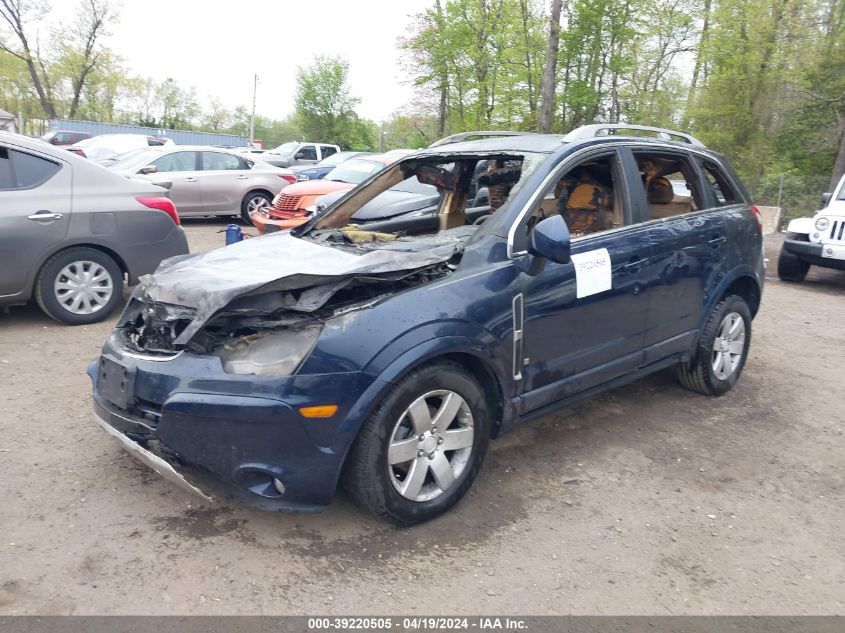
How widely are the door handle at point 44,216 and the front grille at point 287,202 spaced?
4.36 metres

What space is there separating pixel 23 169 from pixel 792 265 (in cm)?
1008

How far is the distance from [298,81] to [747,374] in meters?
46.0

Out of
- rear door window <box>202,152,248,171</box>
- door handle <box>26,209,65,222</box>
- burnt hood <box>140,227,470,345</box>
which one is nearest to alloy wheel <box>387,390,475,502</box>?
burnt hood <box>140,227,470,345</box>

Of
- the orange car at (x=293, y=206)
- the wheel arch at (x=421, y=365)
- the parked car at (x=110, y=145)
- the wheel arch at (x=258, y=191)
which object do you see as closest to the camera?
the wheel arch at (x=421, y=365)

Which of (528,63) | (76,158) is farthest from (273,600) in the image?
(528,63)

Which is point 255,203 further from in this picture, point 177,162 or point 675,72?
point 675,72

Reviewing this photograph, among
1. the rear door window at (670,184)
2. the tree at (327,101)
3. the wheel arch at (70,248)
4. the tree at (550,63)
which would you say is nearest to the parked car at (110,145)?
the tree at (550,63)

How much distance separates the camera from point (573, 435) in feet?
14.4

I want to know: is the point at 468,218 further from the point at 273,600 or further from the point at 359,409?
the point at 273,600

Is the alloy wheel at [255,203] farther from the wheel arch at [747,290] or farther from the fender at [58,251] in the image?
the wheel arch at [747,290]

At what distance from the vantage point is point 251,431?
2.84 metres

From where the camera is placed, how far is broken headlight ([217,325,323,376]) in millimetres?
2902

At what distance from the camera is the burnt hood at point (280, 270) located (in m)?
3.11

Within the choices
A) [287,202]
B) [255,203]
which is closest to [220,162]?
[255,203]
